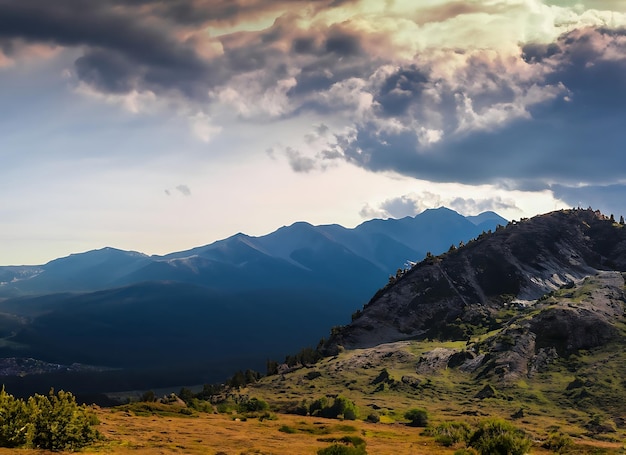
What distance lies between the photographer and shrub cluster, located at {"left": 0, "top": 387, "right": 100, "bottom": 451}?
40.3m

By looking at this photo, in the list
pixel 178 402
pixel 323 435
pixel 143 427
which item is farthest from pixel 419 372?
pixel 143 427

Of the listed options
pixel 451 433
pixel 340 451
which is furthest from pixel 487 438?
pixel 451 433

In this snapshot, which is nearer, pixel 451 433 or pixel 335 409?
pixel 451 433

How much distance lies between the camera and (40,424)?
4153 cm

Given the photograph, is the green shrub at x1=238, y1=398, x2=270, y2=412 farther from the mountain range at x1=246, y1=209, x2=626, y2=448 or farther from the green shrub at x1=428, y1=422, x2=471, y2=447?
the green shrub at x1=428, y1=422, x2=471, y2=447

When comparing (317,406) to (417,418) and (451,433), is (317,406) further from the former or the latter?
(451,433)

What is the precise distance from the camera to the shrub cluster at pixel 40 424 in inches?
1587

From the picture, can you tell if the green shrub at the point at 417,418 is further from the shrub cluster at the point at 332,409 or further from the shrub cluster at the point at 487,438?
the shrub cluster at the point at 487,438

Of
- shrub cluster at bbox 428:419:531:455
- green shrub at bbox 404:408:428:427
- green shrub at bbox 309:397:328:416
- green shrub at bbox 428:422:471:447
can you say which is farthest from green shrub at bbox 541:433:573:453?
green shrub at bbox 309:397:328:416

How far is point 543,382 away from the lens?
133m

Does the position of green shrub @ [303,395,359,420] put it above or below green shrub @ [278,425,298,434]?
below

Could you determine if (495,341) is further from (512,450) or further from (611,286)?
(512,450)

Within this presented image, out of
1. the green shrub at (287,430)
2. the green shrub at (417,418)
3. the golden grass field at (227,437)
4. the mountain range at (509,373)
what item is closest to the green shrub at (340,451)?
the golden grass field at (227,437)

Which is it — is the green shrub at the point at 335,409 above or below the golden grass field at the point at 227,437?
below
